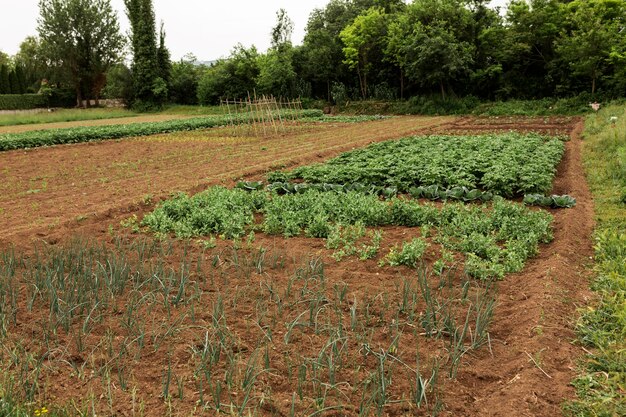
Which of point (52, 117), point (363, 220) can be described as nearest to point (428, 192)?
point (363, 220)

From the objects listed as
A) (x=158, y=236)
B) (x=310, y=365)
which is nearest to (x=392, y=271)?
(x=310, y=365)

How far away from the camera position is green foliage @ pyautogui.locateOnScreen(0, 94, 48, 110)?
43281 millimetres

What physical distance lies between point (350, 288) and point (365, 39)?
1373 inches

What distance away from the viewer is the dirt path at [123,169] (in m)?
8.97

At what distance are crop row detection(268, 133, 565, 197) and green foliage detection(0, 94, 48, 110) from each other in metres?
40.0

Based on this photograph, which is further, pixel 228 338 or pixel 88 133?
pixel 88 133

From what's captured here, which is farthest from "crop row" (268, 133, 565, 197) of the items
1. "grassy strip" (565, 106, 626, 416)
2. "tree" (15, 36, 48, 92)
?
"tree" (15, 36, 48, 92)

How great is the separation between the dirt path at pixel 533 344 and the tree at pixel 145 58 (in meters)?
43.1

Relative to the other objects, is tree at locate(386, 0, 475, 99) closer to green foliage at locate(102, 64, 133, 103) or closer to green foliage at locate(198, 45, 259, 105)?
green foliage at locate(198, 45, 259, 105)

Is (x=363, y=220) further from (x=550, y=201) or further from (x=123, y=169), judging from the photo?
(x=123, y=169)

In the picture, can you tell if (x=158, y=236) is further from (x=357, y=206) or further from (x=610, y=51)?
(x=610, y=51)

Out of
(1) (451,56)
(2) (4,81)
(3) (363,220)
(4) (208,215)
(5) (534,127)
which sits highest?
(2) (4,81)

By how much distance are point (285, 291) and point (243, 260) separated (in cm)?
115

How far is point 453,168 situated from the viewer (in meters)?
10.7
